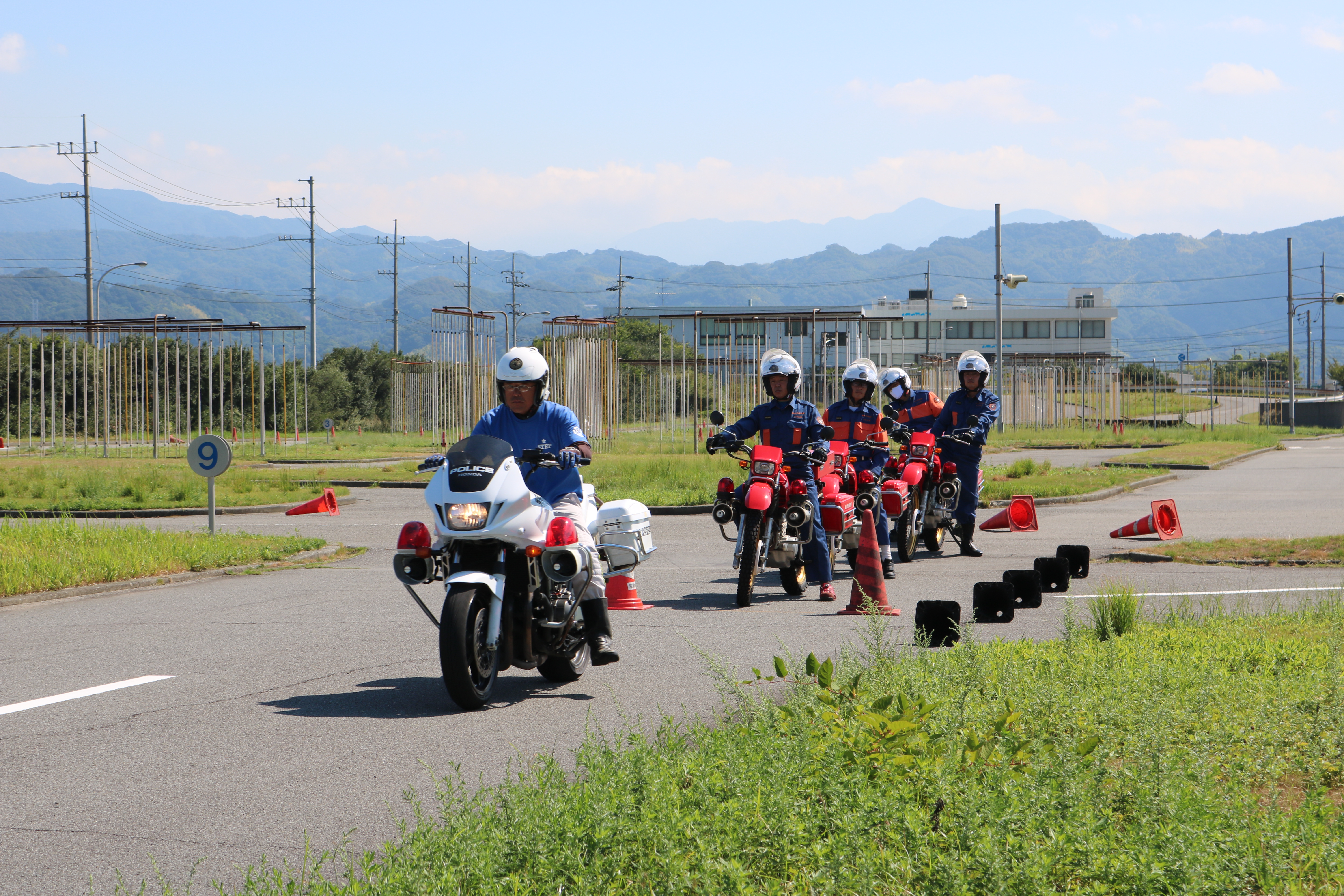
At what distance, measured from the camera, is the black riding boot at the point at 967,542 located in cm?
1421

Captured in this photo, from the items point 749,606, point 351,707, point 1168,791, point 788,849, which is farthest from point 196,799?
point 749,606

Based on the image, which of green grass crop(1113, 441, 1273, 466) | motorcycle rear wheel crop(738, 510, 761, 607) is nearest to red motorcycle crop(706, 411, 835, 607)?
motorcycle rear wheel crop(738, 510, 761, 607)

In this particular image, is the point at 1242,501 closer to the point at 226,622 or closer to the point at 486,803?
the point at 226,622

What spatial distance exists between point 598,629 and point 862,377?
20.9 ft

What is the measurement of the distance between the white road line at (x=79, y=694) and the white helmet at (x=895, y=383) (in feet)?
30.1

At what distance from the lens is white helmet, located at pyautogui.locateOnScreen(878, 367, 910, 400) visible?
14.6 m

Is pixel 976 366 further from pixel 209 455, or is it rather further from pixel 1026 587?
pixel 209 455

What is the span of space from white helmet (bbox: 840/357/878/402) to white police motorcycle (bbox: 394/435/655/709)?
241 inches

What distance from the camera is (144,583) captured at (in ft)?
40.2

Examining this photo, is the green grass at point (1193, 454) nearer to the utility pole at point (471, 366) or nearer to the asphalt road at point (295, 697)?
the utility pole at point (471, 366)

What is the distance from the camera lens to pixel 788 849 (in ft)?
13.0

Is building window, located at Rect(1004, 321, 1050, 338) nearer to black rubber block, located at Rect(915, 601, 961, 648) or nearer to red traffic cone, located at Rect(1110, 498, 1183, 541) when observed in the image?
red traffic cone, located at Rect(1110, 498, 1183, 541)

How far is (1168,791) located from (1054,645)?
3.23 metres

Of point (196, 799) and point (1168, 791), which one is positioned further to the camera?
point (196, 799)
